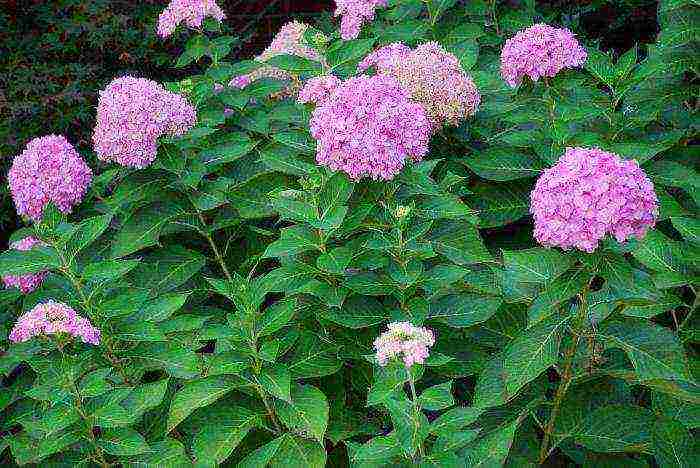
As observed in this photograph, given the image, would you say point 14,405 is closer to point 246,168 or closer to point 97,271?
point 97,271

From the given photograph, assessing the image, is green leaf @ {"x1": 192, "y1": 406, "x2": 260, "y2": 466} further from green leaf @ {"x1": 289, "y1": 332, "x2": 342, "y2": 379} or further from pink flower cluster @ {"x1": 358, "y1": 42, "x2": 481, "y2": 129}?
pink flower cluster @ {"x1": 358, "y1": 42, "x2": 481, "y2": 129}

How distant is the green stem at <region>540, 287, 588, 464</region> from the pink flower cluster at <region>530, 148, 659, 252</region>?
0.20 meters

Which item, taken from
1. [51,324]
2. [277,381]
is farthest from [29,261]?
[277,381]

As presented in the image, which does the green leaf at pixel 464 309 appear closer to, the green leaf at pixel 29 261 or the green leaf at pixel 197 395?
the green leaf at pixel 197 395

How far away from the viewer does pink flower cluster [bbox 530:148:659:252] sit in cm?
194

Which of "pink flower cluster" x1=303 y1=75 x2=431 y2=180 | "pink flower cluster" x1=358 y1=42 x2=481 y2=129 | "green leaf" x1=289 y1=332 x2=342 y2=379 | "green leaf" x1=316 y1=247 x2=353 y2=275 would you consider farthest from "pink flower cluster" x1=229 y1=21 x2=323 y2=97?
"green leaf" x1=289 y1=332 x2=342 y2=379

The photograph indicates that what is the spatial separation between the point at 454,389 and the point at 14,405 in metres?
1.53

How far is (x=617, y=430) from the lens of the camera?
Result: 91.4 inches

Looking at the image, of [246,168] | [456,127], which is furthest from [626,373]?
[246,168]

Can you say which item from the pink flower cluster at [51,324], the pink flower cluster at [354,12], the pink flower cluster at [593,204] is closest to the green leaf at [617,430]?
the pink flower cluster at [593,204]

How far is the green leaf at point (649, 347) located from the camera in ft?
6.94

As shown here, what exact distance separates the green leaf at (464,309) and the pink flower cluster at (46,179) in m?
1.61

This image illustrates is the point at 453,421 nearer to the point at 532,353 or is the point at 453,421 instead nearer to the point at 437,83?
the point at 532,353

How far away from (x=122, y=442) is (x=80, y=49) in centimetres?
391
